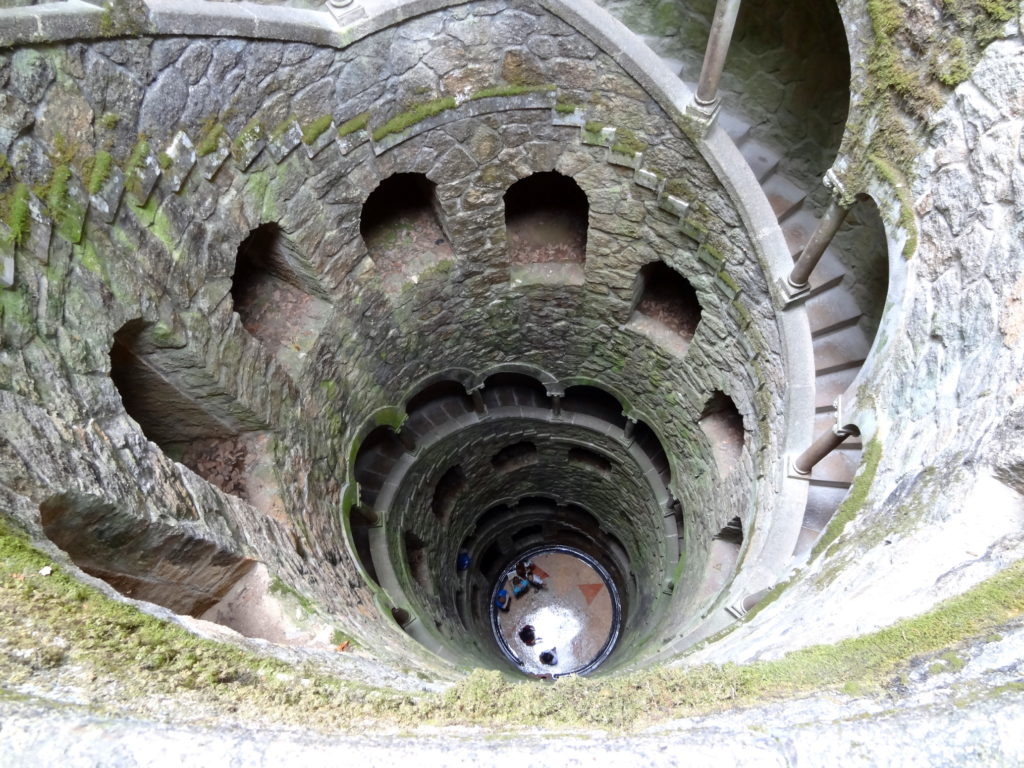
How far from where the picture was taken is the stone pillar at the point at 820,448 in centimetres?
546

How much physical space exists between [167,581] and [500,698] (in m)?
2.66

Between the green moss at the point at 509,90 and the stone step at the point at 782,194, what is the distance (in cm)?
281

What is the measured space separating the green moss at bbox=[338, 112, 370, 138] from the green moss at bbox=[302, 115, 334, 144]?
18 centimetres

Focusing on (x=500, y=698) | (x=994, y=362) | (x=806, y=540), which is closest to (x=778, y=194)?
(x=806, y=540)

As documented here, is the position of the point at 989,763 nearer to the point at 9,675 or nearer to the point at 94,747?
the point at 94,747

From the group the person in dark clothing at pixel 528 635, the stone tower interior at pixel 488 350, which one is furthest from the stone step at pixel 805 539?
the person in dark clothing at pixel 528 635

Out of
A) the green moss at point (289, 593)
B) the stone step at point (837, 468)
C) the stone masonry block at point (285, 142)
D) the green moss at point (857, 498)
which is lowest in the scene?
the green moss at point (289, 593)

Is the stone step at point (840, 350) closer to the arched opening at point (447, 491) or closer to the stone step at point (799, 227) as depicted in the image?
the stone step at point (799, 227)

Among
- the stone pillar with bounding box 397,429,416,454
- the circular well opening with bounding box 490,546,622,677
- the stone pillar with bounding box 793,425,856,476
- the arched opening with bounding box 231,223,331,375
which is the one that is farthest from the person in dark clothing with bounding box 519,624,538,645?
the arched opening with bounding box 231,223,331,375

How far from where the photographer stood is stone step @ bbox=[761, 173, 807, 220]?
734 centimetres

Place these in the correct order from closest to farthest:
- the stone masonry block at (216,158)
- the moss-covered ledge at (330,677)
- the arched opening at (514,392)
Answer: the moss-covered ledge at (330,677) < the stone masonry block at (216,158) < the arched opening at (514,392)

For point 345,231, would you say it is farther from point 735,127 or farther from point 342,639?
point 735,127

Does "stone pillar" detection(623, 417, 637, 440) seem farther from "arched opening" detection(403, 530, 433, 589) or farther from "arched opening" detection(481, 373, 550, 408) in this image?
"arched opening" detection(403, 530, 433, 589)

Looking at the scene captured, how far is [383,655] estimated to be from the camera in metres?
4.50
